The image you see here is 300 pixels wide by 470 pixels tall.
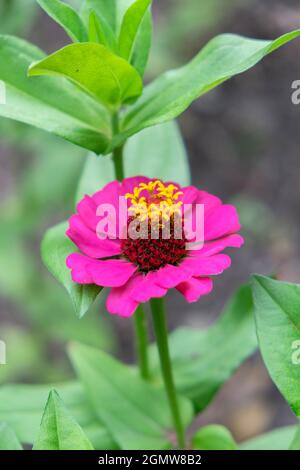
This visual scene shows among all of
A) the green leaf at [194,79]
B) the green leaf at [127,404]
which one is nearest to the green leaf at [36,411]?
the green leaf at [127,404]

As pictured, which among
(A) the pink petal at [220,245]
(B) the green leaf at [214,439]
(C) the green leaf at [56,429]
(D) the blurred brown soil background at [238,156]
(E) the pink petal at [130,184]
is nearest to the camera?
(C) the green leaf at [56,429]

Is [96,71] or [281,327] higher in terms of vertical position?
[96,71]

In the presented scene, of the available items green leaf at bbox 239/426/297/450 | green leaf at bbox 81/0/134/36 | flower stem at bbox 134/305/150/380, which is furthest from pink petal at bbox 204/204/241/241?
green leaf at bbox 239/426/297/450

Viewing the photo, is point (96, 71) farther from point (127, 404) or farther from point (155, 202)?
point (127, 404)

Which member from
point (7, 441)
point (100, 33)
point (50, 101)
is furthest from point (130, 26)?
point (7, 441)

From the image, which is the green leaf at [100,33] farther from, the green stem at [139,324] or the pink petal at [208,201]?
the pink petal at [208,201]

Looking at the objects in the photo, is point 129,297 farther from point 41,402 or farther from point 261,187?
point 261,187
